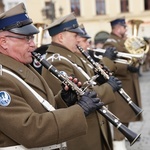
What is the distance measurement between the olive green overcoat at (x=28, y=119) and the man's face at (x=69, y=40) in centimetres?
145

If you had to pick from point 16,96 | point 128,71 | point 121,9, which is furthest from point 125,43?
point 121,9

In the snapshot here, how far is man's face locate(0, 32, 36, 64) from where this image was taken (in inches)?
116

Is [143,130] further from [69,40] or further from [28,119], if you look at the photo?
[28,119]

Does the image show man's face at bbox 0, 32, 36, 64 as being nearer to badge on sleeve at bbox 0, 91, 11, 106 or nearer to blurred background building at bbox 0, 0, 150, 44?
badge on sleeve at bbox 0, 91, 11, 106

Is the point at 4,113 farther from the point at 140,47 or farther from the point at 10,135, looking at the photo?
the point at 140,47

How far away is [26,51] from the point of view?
301 centimetres

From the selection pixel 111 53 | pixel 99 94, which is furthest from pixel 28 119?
pixel 111 53

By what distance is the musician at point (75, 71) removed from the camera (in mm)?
4078

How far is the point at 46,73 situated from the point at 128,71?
2.78 metres

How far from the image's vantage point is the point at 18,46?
2.97 meters

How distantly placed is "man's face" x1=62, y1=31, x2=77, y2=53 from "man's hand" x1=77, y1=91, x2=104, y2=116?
4.68ft

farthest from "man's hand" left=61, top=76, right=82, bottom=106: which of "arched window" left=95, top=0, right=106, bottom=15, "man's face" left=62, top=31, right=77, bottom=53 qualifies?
"arched window" left=95, top=0, right=106, bottom=15

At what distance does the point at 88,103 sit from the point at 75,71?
130cm

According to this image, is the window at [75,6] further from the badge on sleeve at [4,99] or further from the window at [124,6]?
the badge on sleeve at [4,99]
